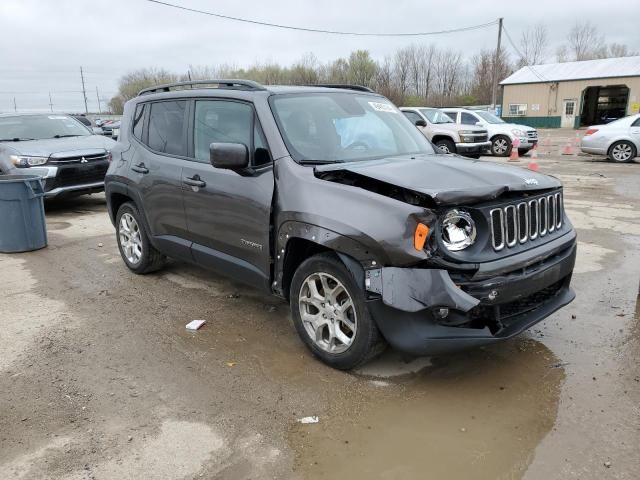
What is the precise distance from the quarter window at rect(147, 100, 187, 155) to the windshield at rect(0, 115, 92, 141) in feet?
19.6

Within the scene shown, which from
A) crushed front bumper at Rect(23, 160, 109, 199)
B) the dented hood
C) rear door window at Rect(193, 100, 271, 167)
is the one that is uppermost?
rear door window at Rect(193, 100, 271, 167)

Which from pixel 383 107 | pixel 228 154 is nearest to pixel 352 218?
pixel 228 154

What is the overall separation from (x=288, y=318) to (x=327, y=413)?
1.53m

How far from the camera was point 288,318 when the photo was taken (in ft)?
Result: 15.3

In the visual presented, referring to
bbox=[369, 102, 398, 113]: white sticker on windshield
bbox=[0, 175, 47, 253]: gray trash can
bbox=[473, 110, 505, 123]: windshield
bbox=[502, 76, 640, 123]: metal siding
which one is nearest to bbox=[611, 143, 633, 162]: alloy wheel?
bbox=[473, 110, 505, 123]: windshield

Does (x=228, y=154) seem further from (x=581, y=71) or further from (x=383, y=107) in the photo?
(x=581, y=71)

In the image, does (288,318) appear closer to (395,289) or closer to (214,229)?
(214,229)

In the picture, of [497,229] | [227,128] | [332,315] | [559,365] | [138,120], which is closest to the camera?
[497,229]

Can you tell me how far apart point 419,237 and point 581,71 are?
1868 inches

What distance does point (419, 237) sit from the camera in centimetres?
303

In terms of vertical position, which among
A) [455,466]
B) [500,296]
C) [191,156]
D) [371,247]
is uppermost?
[191,156]

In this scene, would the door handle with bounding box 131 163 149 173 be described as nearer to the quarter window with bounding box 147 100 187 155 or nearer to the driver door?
the quarter window with bounding box 147 100 187 155

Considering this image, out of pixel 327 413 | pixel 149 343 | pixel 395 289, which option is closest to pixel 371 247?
pixel 395 289

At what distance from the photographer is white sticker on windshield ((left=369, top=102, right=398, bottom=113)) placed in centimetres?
474
